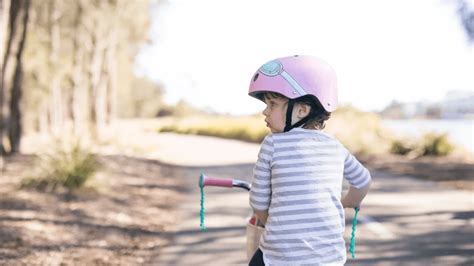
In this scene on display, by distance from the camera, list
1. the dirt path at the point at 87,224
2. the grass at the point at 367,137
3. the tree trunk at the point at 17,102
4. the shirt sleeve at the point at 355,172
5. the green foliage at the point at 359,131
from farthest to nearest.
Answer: the green foliage at the point at 359,131 < the grass at the point at 367,137 < the tree trunk at the point at 17,102 < the dirt path at the point at 87,224 < the shirt sleeve at the point at 355,172

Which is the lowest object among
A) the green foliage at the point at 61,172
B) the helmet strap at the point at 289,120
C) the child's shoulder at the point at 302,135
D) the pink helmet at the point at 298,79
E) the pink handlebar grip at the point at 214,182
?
the green foliage at the point at 61,172

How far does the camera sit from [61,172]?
399 inches

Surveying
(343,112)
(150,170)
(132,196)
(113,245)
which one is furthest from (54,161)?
(343,112)

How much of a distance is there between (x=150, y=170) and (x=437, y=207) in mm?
9174

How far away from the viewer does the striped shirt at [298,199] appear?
2.46 metres

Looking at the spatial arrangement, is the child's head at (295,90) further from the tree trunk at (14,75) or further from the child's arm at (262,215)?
the tree trunk at (14,75)

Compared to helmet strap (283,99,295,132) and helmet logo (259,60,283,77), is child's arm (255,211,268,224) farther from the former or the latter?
helmet logo (259,60,283,77)

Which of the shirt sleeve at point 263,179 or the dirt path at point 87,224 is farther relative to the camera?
the dirt path at point 87,224

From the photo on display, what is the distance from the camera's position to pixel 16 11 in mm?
15914

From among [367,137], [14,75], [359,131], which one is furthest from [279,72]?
[359,131]

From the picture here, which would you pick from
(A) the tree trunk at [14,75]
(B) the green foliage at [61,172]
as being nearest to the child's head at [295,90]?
(B) the green foliage at [61,172]

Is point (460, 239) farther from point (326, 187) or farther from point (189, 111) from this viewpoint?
point (189, 111)

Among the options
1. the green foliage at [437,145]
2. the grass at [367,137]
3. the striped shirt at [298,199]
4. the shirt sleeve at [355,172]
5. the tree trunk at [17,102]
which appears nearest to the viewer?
the striped shirt at [298,199]

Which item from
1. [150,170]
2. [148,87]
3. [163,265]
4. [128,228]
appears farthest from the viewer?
[148,87]
